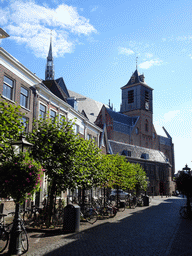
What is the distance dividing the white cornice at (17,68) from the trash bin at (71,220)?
10.4 meters

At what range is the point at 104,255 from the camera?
8344 mm

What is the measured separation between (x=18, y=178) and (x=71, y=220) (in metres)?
5.06

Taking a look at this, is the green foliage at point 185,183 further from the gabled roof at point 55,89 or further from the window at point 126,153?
the window at point 126,153

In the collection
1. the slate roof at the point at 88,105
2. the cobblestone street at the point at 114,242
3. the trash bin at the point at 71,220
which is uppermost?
the slate roof at the point at 88,105

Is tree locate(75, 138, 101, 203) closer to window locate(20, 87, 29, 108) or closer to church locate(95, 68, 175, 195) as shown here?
window locate(20, 87, 29, 108)

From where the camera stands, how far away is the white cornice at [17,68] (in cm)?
1723

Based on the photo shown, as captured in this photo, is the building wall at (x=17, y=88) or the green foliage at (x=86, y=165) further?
the building wall at (x=17, y=88)

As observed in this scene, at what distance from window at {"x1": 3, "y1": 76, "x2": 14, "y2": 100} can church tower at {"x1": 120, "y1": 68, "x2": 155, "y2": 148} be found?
191 ft

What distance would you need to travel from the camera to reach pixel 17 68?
18.8 metres

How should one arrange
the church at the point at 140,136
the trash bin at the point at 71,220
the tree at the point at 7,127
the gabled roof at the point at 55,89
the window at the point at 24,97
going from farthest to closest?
the church at the point at 140,136 → the gabled roof at the point at 55,89 → the window at the point at 24,97 → the trash bin at the point at 71,220 → the tree at the point at 7,127

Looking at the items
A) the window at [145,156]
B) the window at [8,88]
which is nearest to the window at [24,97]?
the window at [8,88]

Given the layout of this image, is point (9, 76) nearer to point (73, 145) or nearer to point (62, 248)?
point (73, 145)

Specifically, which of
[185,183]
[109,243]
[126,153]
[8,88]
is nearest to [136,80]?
[126,153]

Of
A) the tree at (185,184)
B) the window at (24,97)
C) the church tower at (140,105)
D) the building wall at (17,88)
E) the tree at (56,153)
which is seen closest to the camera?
the tree at (56,153)
